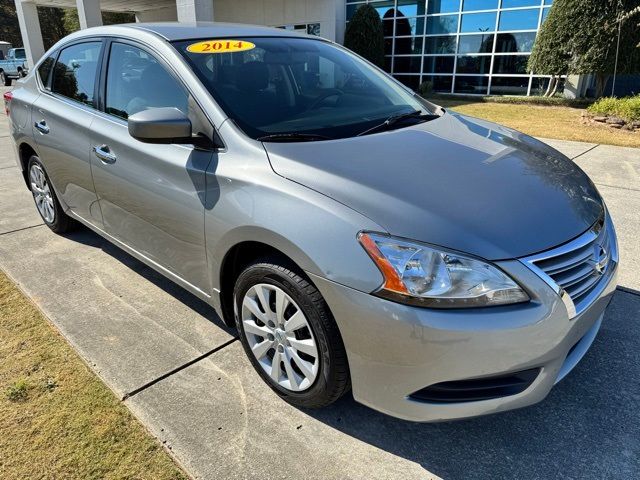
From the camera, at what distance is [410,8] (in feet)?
57.3

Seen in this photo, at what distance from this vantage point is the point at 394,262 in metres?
1.82

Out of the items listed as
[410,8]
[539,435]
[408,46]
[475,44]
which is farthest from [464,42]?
[539,435]

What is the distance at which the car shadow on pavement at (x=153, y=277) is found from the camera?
320cm

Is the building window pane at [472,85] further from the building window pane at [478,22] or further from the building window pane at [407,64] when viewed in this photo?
the building window pane at [407,64]

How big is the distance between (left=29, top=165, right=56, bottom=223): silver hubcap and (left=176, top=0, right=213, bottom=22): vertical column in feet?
39.9

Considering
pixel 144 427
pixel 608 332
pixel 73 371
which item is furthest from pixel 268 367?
pixel 608 332

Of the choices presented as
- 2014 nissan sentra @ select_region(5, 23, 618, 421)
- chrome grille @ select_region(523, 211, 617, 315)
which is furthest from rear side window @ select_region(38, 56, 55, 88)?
chrome grille @ select_region(523, 211, 617, 315)

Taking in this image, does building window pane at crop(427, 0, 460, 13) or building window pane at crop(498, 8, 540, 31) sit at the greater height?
building window pane at crop(427, 0, 460, 13)

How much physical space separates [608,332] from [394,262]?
1.87 m

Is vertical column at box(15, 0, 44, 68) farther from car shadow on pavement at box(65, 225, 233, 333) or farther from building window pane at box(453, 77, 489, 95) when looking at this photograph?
car shadow on pavement at box(65, 225, 233, 333)

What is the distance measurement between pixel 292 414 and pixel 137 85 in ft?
6.91

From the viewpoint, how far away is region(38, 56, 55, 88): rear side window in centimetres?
405

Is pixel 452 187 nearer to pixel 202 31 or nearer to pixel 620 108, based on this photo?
pixel 202 31

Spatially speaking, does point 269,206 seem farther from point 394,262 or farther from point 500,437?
point 500,437
